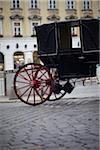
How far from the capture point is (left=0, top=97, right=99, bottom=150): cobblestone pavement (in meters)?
6.12

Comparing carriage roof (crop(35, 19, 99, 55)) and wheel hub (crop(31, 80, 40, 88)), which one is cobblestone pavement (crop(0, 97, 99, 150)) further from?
carriage roof (crop(35, 19, 99, 55))

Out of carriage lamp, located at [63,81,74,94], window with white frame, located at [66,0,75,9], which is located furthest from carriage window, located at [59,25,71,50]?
window with white frame, located at [66,0,75,9]

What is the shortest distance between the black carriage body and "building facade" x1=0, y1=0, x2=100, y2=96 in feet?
126

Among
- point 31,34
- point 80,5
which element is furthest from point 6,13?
point 80,5

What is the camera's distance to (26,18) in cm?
5516

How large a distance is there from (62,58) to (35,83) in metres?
0.90

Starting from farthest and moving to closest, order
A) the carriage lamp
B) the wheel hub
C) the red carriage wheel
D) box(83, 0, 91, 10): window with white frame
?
1. box(83, 0, 91, 10): window with white frame
2. the carriage lamp
3. the wheel hub
4. the red carriage wheel

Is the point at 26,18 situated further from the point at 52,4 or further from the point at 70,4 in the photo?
the point at 70,4

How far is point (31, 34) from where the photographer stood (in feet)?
176

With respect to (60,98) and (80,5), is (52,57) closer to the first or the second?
(60,98)

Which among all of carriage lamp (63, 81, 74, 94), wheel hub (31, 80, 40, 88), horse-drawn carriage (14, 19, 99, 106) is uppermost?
horse-drawn carriage (14, 19, 99, 106)

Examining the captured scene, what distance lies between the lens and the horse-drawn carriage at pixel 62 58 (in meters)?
12.5

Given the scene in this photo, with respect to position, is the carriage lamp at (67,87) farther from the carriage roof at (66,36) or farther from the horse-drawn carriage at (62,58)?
the carriage roof at (66,36)

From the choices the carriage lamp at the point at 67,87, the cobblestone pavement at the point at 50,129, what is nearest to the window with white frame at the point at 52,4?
the carriage lamp at the point at 67,87
